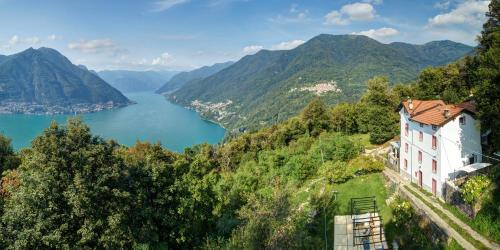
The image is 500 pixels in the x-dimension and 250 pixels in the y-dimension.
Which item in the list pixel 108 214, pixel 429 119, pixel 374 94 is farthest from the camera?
pixel 374 94

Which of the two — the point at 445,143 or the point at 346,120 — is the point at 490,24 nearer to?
the point at 445,143

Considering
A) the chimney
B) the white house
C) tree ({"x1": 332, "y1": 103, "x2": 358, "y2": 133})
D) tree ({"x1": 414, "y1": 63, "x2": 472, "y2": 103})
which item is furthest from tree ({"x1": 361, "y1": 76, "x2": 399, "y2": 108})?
the chimney

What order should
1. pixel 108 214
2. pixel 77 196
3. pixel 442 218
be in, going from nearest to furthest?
1. pixel 77 196
2. pixel 108 214
3. pixel 442 218

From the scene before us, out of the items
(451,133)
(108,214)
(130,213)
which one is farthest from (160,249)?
(451,133)

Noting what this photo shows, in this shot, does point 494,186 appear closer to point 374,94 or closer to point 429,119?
point 429,119

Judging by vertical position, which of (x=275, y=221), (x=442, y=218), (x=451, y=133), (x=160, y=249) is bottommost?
(x=160, y=249)

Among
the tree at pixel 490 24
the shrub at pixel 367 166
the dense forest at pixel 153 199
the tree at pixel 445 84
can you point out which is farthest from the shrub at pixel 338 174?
the tree at pixel 445 84

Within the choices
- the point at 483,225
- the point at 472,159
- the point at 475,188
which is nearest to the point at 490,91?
the point at 475,188
